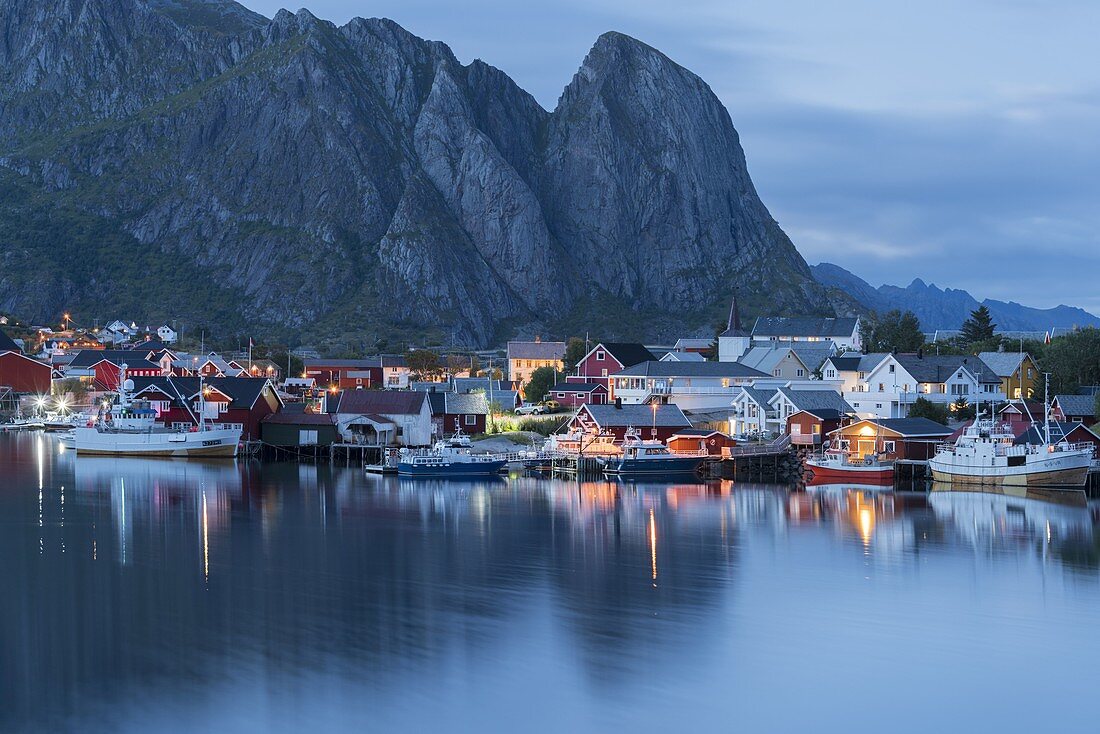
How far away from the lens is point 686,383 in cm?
10238

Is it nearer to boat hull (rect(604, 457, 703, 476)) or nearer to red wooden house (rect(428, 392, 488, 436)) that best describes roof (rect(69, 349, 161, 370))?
red wooden house (rect(428, 392, 488, 436))

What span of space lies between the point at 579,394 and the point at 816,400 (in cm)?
2774

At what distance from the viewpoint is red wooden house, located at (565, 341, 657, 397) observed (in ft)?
378

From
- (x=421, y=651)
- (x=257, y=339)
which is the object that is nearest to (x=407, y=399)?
(x=421, y=651)

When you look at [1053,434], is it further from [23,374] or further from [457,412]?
[23,374]

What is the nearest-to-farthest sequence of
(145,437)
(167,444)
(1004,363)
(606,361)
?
(167,444)
(145,437)
(1004,363)
(606,361)

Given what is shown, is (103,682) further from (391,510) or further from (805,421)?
(805,421)

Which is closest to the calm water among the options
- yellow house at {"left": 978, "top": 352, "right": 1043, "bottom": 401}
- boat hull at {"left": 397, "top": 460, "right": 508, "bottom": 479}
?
boat hull at {"left": 397, "top": 460, "right": 508, "bottom": 479}

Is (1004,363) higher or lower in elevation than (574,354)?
lower

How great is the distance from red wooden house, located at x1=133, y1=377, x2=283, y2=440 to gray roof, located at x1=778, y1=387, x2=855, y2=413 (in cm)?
3683

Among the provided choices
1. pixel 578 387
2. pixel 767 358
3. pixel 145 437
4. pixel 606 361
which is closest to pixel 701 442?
pixel 578 387

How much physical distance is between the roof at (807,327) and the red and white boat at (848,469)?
52.3 m

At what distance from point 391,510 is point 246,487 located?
39.4 ft

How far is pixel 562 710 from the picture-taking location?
30219 mm
